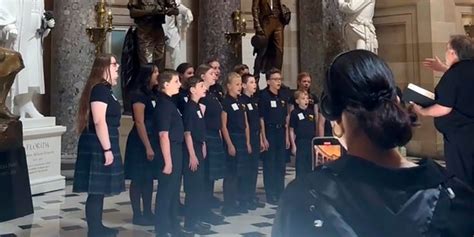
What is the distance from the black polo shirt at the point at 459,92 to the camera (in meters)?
3.95

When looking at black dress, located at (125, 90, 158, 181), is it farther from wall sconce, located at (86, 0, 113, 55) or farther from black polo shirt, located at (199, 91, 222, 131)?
wall sconce, located at (86, 0, 113, 55)

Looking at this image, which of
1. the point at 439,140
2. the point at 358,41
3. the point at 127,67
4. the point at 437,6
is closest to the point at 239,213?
the point at 127,67

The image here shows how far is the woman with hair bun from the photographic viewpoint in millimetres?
1179

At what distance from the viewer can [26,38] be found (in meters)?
7.76

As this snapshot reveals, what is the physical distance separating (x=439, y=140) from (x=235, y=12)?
15.1ft

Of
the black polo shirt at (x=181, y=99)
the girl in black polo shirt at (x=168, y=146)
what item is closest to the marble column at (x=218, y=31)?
the black polo shirt at (x=181, y=99)

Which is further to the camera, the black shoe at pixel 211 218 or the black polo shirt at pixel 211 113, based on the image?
the black polo shirt at pixel 211 113

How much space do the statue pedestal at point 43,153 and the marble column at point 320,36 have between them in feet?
15.7

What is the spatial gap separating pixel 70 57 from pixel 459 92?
22.2 feet

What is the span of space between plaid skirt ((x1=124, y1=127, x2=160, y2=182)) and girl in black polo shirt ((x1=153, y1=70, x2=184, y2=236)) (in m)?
0.68

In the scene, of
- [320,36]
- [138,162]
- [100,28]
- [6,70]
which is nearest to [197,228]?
[138,162]

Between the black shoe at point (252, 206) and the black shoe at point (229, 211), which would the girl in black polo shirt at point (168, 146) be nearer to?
the black shoe at point (229, 211)

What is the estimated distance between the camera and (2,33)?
7.42 meters

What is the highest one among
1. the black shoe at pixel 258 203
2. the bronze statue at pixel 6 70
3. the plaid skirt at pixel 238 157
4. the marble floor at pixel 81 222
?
the bronze statue at pixel 6 70
